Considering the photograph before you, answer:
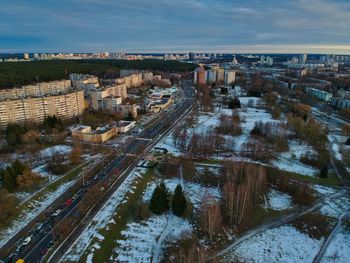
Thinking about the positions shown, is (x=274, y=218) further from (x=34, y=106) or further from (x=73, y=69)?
(x=73, y=69)

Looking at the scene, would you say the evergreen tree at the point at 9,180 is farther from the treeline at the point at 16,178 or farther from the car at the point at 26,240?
→ the car at the point at 26,240

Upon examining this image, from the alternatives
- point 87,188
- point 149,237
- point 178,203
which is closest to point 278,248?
point 178,203

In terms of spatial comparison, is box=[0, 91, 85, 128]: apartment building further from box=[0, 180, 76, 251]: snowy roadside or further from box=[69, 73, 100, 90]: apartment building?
box=[0, 180, 76, 251]: snowy roadside

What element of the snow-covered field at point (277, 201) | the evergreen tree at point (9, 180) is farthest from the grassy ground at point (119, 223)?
the snow-covered field at point (277, 201)

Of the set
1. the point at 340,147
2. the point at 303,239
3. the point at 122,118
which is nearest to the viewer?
the point at 303,239

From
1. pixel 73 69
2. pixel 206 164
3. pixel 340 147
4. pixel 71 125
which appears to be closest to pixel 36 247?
pixel 206 164

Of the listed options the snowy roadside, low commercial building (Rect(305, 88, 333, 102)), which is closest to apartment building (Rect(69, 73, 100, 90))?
the snowy roadside
